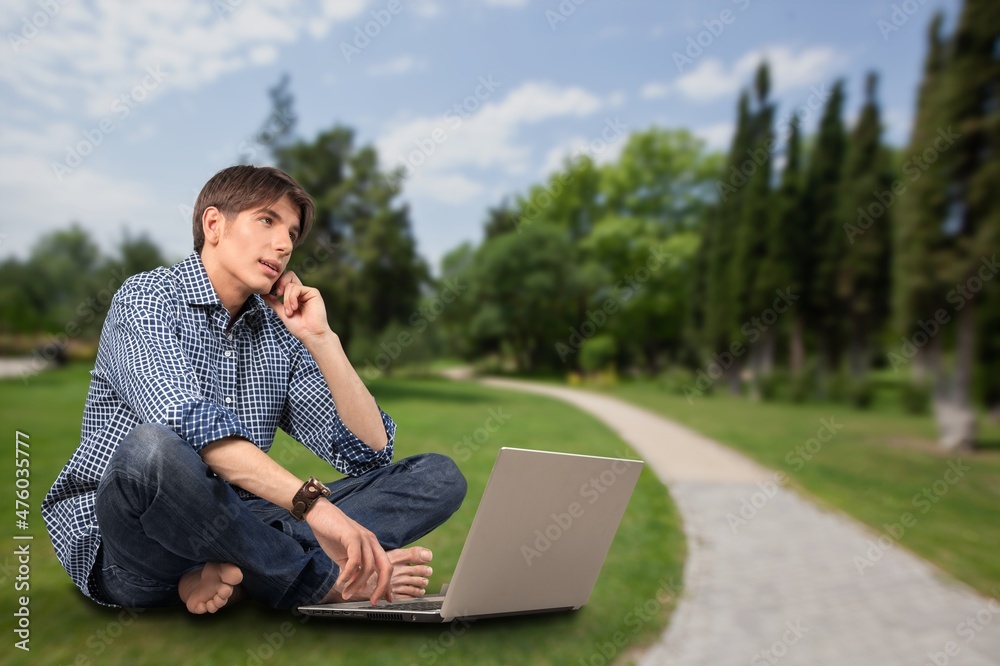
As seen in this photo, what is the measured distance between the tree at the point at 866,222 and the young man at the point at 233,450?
54.0ft

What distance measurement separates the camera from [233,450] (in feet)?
5.83

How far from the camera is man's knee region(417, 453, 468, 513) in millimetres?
2391

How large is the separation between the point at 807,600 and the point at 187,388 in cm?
→ 380

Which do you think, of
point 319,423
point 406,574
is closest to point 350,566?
point 406,574

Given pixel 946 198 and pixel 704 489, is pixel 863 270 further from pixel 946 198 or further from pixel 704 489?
pixel 704 489

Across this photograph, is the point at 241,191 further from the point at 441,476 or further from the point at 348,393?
the point at 441,476

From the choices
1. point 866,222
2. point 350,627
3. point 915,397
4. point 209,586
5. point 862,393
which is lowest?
point 862,393

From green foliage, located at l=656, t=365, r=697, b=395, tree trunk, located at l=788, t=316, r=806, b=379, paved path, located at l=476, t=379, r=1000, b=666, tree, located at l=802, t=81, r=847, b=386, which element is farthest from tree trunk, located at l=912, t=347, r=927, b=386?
green foliage, located at l=656, t=365, r=697, b=395

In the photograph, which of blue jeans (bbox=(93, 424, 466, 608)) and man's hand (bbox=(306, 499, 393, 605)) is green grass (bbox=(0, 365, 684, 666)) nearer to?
blue jeans (bbox=(93, 424, 466, 608))

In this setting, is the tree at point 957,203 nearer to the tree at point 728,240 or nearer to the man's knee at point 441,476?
the tree at point 728,240

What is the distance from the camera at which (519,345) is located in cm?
3038

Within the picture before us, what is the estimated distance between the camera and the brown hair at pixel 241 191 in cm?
220

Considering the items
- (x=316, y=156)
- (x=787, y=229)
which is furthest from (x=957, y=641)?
(x=787, y=229)

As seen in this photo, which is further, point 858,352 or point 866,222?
point 858,352
